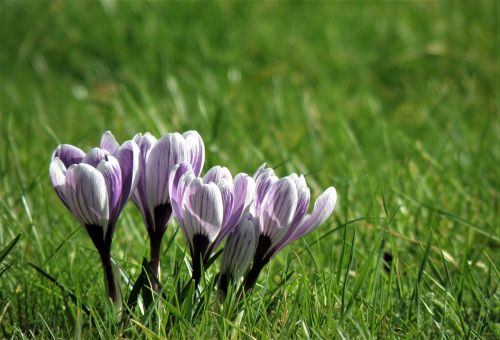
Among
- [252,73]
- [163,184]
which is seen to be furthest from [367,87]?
[163,184]

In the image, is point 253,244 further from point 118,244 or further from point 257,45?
point 257,45

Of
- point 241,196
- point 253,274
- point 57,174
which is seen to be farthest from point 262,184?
point 57,174

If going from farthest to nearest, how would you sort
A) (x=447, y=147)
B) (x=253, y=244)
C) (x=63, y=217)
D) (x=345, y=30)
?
(x=345, y=30), (x=447, y=147), (x=63, y=217), (x=253, y=244)

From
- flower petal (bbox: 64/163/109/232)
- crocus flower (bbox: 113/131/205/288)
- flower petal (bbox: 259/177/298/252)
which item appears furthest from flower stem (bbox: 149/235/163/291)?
flower petal (bbox: 259/177/298/252)

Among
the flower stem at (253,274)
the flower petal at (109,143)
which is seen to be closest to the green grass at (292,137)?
the flower stem at (253,274)

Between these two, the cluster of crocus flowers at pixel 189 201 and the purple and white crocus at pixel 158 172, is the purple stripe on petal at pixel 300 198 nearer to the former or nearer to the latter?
the cluster of crocus flowers at pixel 189 201

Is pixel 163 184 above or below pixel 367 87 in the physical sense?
above
